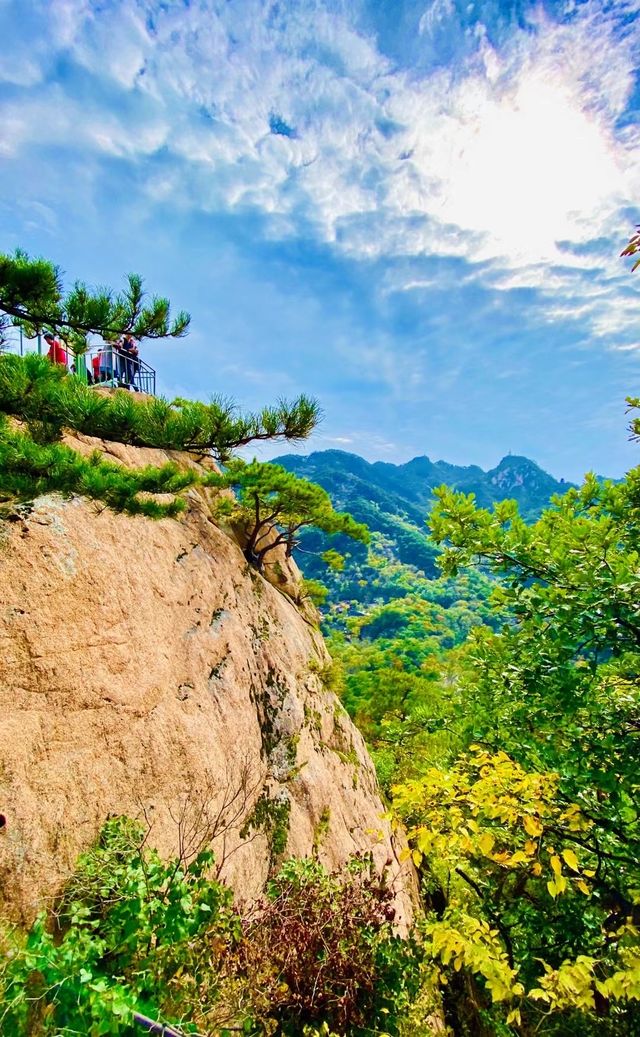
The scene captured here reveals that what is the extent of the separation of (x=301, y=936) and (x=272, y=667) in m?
3.87

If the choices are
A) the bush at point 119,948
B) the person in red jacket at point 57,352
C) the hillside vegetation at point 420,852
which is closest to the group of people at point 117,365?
the person in red jacket at point 57,352

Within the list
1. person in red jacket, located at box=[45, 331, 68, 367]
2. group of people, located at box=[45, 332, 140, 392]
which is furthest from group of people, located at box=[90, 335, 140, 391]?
person in red jacket, located at box=[45, 331, 68, 367]

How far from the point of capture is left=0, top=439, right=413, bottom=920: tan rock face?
379 centimetres

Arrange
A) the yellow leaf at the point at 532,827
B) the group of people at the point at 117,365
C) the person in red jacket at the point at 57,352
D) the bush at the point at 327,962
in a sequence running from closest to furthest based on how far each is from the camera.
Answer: the yellow leaf at the point at 532,827 → the bush at the point at 327,962 → the person in red jacket at the point at 57,352 → the group of people at the point at 117,365

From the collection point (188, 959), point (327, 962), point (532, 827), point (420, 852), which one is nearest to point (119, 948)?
point (188, 959)

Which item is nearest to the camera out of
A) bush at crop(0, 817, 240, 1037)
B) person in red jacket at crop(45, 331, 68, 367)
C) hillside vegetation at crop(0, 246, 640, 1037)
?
bush at crop(0, 817, 240, 1037)

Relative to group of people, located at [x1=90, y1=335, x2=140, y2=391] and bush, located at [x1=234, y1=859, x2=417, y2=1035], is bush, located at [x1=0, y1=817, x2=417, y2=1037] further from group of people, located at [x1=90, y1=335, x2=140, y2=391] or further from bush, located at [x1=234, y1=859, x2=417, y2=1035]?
group of people, located at [x1=90, y1=335, x2=140, y2=391]

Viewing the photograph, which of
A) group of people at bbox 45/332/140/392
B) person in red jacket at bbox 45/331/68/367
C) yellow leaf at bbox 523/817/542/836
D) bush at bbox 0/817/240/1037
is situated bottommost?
bush at bbox 0/817/240/1037

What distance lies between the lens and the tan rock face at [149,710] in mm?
3795

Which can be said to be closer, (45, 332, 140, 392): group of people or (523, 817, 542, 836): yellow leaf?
(523, 817, 542, 836): yellow leaf

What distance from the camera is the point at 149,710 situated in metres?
4.89

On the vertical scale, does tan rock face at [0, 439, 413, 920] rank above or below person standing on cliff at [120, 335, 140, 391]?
below

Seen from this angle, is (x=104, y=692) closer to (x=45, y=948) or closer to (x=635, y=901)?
(x=45, y=948)

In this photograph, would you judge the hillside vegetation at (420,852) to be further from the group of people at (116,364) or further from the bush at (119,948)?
the group of people at (116,364)
